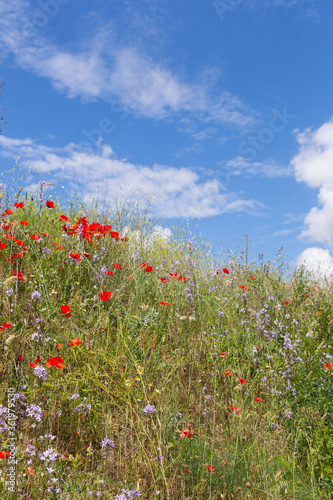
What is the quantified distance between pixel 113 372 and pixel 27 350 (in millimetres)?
785

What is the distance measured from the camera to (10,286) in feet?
11.1

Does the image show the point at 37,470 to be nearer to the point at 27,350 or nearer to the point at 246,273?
the point at 27,350

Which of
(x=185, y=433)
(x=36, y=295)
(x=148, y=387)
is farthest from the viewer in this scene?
(x=36, y=295)

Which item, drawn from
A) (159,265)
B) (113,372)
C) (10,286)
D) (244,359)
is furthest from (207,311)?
(10,286)

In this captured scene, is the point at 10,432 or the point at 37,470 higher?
the point at 10,432

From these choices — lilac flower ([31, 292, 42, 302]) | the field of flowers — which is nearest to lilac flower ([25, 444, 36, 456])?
the field of flowers

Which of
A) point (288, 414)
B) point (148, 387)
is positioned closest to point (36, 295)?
point (148, 387)

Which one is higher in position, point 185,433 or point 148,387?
point 148,387

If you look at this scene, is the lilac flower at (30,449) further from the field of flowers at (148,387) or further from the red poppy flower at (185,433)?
the red poppy flower at (185,433)

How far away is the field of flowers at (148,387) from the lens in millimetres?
2146

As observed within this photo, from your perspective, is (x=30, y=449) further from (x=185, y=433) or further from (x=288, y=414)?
(x=288, y=414)

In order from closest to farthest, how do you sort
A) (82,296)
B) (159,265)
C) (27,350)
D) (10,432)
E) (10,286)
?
(10,432) → (27,350) → (10,286) → (82,296) → (159,265)

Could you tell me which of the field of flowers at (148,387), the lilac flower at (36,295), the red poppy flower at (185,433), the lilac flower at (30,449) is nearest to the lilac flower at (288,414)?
the field of flowers at (148,387)

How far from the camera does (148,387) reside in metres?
2.72
